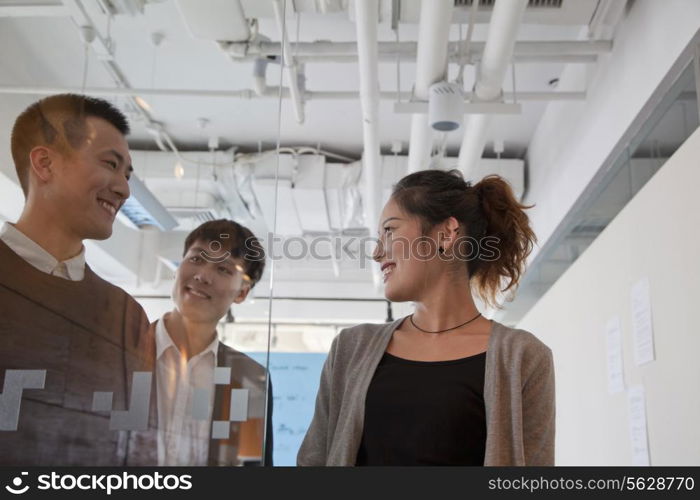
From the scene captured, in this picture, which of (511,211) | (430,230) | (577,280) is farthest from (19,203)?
(577,280)

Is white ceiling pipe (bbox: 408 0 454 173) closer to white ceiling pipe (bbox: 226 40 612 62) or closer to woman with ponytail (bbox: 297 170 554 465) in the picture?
white ceiling pipe (bbox: 226 40 612 62)

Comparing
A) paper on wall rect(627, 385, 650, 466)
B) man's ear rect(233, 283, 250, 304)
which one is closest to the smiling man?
man's ear rect(233, 283, 250, 304)

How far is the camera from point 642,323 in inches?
93.2

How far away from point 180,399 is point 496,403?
429 mm

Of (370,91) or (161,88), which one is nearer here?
(161,88)

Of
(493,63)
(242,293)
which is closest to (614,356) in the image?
(493,63)

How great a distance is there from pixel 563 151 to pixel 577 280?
0.68 metres

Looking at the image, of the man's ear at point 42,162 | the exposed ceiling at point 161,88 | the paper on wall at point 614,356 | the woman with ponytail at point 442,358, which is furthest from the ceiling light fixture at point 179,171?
the paper on wall at point 614,356

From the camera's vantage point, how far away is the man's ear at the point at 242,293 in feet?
3.21

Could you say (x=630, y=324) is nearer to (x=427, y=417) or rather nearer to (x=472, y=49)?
(x=472, y=49)

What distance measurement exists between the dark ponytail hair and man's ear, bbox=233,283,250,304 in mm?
353

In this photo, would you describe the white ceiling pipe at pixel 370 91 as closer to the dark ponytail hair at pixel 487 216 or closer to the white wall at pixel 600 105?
the dark ponytail hair at pixel 487 216

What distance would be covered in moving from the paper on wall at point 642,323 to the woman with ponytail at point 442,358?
119 centimetres

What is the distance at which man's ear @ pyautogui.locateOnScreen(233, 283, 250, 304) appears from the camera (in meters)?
0.98
